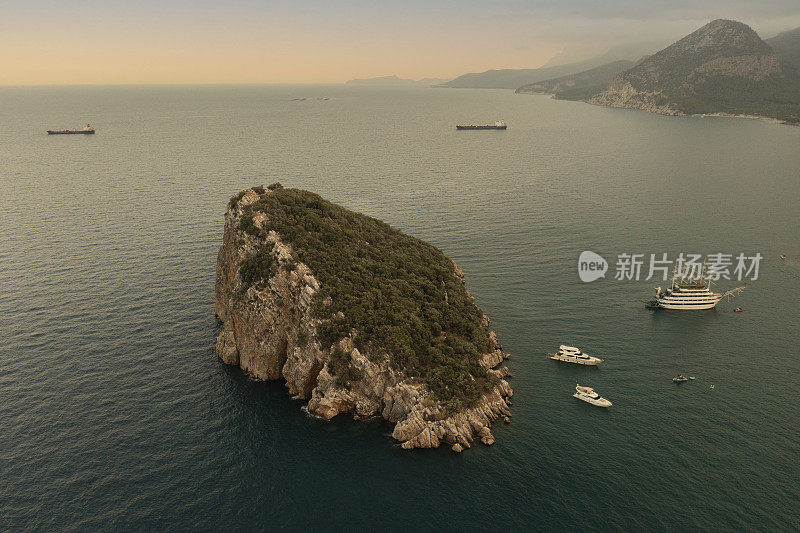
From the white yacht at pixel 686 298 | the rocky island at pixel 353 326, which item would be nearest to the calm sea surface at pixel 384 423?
the white yacht at pixel 686 298

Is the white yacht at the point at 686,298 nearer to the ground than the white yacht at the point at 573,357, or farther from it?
farther from it

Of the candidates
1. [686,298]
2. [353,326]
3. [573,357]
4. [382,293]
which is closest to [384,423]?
[353,326]

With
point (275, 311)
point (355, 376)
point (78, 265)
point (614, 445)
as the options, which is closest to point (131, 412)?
point (275, 311)

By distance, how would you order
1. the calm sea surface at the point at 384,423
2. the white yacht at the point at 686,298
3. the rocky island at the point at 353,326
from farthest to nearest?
the white yacht at the point at 686,298, the rocky island at the point at 353,326, the calm sea surface at the point at 384,423

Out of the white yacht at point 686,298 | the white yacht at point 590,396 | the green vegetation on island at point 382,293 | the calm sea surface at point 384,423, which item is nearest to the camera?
the calm sea surface at point 384,423

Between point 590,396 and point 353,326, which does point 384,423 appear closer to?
point 353,326

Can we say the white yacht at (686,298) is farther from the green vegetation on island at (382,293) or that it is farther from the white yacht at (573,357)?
the green vegetation on island at (382,293)

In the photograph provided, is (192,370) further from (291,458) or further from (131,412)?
(291,458)

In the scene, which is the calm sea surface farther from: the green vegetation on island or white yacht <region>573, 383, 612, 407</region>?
the green vegetation on island
